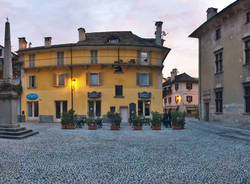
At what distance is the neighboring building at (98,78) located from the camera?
22.3 m

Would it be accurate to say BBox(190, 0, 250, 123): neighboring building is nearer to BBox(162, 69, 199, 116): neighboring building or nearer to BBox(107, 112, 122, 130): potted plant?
BBox(107, 112, 122, 130): potted plant

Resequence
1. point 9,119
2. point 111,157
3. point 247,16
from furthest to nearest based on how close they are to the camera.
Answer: point 247,16 → point 9,119 → point 111,157

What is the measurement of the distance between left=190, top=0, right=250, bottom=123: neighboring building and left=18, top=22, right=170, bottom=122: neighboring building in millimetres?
5218

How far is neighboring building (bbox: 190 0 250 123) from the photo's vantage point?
1698 centimetres

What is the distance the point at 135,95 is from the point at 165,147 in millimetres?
13920

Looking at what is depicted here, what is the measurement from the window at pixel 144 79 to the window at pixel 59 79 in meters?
9.01

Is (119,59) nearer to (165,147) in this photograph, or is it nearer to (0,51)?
(165,147)

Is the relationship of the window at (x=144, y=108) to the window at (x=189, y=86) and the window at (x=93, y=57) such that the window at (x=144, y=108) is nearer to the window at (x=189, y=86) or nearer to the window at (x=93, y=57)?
the window at (x=93, y=57)

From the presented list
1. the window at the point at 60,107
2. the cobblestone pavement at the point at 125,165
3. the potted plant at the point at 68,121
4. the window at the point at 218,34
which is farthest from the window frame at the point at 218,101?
the window at the point at 60,107

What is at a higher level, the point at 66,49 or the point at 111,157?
the point at 66,49

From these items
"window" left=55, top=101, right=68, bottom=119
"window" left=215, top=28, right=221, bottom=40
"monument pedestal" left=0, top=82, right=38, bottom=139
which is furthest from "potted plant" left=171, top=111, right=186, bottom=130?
"window" left=55, top=101, right=68, bottom=119

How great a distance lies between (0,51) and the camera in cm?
2725

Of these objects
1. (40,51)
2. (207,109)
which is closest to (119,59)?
(40,51)

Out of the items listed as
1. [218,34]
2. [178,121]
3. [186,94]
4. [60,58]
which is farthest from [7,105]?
[186,94]
